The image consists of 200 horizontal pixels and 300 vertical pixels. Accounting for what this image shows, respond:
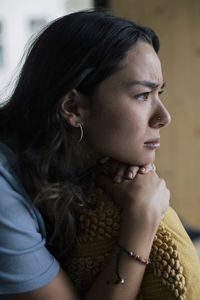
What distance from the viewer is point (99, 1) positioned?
306 centimetres

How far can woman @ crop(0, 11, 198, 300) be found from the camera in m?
0.83

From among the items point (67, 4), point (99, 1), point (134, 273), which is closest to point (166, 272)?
point (134, 273)

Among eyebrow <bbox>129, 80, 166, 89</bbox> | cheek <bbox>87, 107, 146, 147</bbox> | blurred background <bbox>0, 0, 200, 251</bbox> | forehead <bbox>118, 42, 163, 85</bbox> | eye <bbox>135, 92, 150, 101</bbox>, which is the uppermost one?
forehead <bbox>118, 42, 163, 85</bbox>

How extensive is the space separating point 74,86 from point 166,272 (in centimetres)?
51

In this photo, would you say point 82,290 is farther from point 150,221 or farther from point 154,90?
point 154,90

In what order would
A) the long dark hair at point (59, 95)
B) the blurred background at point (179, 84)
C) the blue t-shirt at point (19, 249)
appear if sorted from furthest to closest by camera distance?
the blurred background at point (179, 84)
the long dark hair at point (59, 95)
the blue t-shirt at point (19, 249)

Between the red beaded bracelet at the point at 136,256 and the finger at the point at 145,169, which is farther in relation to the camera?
the finger at the point at 145,169

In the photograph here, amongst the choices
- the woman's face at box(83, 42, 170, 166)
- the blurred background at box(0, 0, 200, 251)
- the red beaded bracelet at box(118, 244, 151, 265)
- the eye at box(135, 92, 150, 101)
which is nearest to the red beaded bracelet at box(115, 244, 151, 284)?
the red beaded bracelet at box(118, 244, 151, 265)

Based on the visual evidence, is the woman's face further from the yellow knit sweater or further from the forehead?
the yellow knit sweater

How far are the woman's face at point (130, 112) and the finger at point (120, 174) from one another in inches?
0.8

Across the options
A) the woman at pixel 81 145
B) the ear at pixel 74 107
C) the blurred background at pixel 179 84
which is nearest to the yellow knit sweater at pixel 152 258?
the woman at pixel 81 145

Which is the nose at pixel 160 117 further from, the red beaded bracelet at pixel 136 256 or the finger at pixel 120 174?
the red beaded bracelet at pixel 136 256

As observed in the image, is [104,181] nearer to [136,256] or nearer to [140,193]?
[140,193]

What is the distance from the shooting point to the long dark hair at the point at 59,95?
90cm
